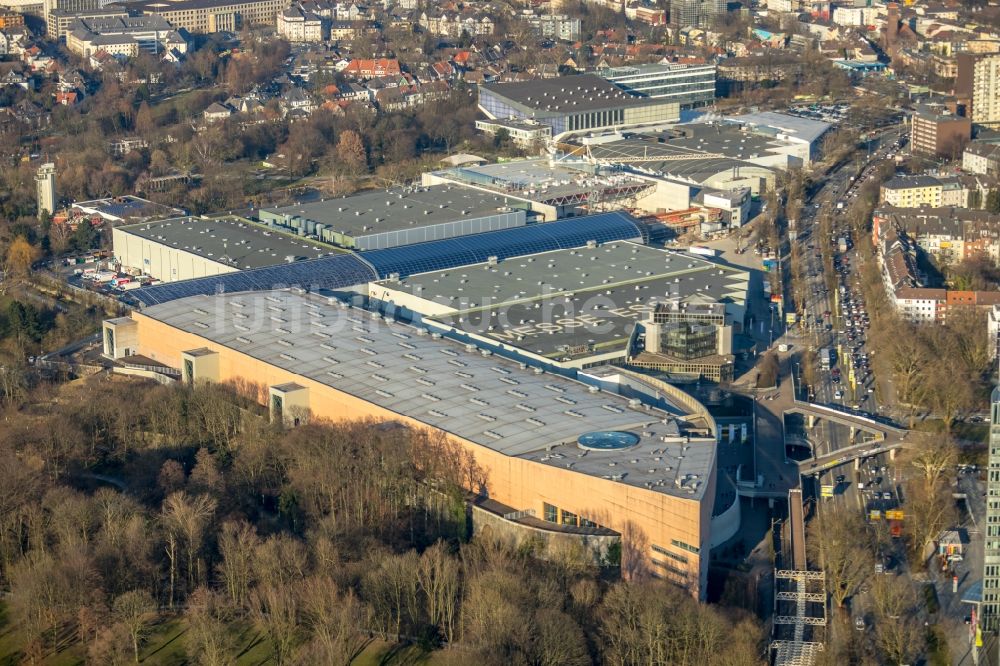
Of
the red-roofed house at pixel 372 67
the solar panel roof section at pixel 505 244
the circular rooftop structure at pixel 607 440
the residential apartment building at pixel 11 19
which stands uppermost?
the residential apartment building at pixel 11 19

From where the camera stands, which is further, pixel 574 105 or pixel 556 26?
pixel 556 26

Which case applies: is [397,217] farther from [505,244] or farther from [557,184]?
[557,184]

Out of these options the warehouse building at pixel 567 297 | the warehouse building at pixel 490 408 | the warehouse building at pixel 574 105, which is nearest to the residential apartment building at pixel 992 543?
the warehouse building at pixel 490 408

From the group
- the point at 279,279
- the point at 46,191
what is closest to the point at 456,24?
the point at 46,191

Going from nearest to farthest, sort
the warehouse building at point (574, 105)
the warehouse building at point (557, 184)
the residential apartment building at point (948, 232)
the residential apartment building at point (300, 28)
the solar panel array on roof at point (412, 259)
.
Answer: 1. the solar panel array on roof at point (412, 259)
2. the residential apartment building at point (948, 232)
3. the warehouse building at point (557, 184)
4. the warehouse building at point (574, 105)
5. the residential apartment building at point (300, 28)

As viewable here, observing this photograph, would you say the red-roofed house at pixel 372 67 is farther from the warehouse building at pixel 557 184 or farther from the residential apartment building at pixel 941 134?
the residential apartment building at pixel 941 134

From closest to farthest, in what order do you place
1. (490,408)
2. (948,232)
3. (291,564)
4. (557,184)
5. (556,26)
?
(291,564), (490,408), (948,232), (557,184), (556,26)
